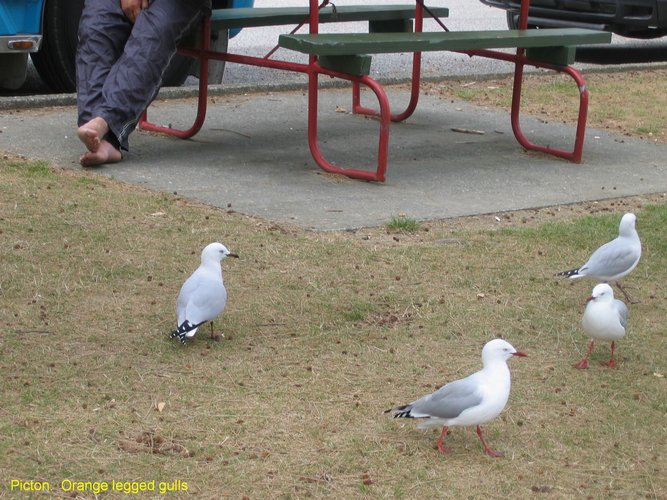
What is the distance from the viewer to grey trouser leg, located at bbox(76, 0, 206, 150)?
6.96 m

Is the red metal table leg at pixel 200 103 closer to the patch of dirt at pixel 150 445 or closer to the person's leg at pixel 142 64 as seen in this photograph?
the person's leg at pixel 142 64

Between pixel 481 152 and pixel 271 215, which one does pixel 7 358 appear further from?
pixel 481 152

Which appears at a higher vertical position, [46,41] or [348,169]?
[46,41]

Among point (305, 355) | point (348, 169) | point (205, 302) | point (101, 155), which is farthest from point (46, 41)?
point (305, 355)

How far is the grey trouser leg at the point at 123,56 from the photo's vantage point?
6961 millimetres

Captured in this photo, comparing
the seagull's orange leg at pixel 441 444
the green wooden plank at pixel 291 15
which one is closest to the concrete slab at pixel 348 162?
the green wooden plank at pixel 291 15

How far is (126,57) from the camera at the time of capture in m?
7.04

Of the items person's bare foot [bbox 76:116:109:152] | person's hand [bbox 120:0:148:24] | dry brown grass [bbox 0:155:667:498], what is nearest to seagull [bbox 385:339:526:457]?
dry brown grass [bbox 0:155:667:498]

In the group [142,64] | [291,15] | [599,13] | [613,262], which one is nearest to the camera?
[613,262]

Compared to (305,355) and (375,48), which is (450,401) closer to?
(305,355)

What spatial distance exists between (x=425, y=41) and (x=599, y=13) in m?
5.58

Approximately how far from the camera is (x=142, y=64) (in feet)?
23.1

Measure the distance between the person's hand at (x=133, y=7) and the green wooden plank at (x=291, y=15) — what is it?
588 millimetres

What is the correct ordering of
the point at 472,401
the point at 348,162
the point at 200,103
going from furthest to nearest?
the point at 200,103, the point at 348,162, the point at 472,401
